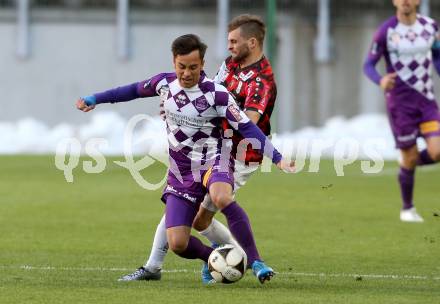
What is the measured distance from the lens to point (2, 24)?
34.6m

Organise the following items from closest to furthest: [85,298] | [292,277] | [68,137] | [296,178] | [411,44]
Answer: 1. [85,298]
2. [292,277]
3. [411,44]
4. [296,178]
5. [68,137]

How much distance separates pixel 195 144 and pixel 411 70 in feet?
17.4

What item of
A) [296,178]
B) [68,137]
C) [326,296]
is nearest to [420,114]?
[326,296]

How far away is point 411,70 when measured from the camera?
13.9 metres

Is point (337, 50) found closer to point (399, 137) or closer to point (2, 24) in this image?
point (2, 24)

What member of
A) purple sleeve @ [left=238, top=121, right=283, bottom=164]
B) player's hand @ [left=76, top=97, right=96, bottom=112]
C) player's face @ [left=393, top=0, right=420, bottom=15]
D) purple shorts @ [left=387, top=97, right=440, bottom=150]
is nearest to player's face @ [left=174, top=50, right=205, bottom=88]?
purple sleeve @ [left=238, top=121, right=283, bottom=164]

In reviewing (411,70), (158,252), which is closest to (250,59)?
(158,252)

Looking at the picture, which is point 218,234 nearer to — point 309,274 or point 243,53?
point 309,274

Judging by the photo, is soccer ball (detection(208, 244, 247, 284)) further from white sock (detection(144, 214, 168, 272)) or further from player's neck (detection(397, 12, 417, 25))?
player's neck (detection(397, 12, 417, 25))

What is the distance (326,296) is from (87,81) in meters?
27.4

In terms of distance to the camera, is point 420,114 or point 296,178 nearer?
point 420,114

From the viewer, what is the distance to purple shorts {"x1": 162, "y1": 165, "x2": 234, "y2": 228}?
29.5 feet

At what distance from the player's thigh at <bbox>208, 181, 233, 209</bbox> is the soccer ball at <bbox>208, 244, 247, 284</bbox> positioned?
0.32 metres

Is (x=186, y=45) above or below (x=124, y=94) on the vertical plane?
above
